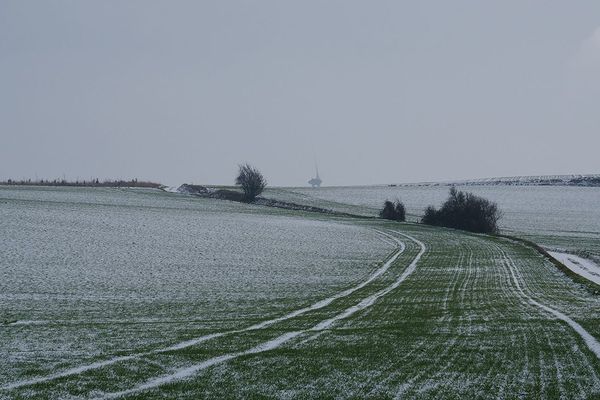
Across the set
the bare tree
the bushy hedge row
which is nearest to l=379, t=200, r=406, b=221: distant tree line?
the bushy hedge row

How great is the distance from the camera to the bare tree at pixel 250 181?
396 ft

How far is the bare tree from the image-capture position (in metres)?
121

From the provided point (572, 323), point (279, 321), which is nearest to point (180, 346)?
point (279, 321)

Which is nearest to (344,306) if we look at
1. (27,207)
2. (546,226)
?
(27,207)

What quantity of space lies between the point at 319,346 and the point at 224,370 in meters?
3.33

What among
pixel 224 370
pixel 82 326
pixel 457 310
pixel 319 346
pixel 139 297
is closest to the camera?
pixel 224 370

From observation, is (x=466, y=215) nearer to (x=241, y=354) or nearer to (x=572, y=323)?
(x=572, y=323)

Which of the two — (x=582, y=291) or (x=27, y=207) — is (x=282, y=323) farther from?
(x=27, y=207)

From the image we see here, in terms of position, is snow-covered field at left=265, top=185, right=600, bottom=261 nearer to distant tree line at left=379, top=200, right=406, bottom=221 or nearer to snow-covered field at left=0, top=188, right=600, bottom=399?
distant tree line at left=379, top=200, right=406, bottom=221

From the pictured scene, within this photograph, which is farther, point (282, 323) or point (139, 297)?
point (139, 297)

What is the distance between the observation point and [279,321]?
71.2ft

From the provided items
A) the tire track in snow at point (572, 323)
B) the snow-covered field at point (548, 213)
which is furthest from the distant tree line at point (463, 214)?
the tire track in snow at point (572, 323)

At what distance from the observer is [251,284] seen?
32.2 meters

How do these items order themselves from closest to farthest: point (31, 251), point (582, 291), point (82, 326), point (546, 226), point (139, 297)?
point (82, 326) → point (139, 297) → point (582, 291) → point (31, 251) → point (546, 226)
